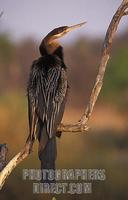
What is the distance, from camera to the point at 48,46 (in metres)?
3.32

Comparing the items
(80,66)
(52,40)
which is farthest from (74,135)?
(52,40)

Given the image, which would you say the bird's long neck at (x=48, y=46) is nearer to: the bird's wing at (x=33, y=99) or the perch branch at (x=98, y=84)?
the bird's wing at (x=33, y=99)

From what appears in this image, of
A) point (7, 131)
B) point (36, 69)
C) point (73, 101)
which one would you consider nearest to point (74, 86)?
point (73, 101)

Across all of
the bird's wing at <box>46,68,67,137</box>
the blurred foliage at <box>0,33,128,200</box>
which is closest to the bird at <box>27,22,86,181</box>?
the bird's wing at <box>46,68,67,137</box>

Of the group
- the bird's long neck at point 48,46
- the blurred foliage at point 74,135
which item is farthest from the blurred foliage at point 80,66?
the bird's long neck at point 48,46

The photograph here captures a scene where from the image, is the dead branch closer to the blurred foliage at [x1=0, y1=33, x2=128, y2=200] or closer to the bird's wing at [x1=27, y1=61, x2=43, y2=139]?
the bird's wing at [x1=27, y1=61, x2=43, y2=139]

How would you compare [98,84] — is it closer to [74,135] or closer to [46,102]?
[46,102]

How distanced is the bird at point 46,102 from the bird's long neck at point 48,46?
0.06 m

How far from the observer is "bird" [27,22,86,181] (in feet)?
10.1

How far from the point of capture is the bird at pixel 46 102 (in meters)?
3.07

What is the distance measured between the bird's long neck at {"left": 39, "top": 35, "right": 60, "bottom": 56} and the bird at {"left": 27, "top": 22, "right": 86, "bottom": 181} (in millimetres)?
63

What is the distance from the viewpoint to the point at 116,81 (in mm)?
7535

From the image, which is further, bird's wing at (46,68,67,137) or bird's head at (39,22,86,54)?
bird's head at (39,22,86,54)

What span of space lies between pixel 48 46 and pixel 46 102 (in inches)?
13.2
